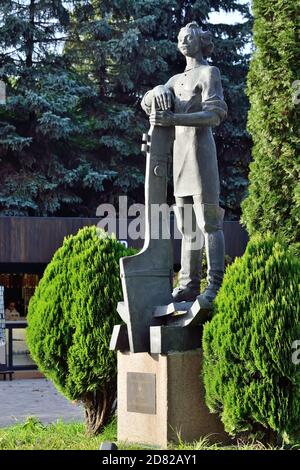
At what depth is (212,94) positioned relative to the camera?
7.98 metres

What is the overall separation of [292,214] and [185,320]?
18.3 feet

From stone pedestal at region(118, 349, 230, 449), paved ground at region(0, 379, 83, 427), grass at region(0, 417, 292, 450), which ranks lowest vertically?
paved ground at region(0, 379, 83, 427)

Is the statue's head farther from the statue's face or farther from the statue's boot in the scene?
the statue's boot

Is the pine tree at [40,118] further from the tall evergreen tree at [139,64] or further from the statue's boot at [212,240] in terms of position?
the statue's boot at [212,240]

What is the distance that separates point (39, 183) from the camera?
22953 millimetres

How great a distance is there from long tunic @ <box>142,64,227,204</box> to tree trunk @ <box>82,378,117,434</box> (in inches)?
90.7

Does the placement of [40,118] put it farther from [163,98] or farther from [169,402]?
[169,402]

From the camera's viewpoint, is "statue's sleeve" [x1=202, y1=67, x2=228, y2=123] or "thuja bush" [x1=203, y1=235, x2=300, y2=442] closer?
"thuja bush" [x1=203, y1=235, x2=300, y2=442]

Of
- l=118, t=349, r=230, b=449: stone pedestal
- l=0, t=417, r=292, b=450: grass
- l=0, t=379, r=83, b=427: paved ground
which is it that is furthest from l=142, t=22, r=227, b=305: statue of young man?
l=0, t=379, r=83, b=427: paved ground

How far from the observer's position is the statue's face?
8234 mm

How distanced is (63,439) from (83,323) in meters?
1.17

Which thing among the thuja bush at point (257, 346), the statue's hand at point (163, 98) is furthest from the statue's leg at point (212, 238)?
the statue's hand at point (163, 98)

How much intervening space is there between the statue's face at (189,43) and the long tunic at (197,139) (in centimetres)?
17
